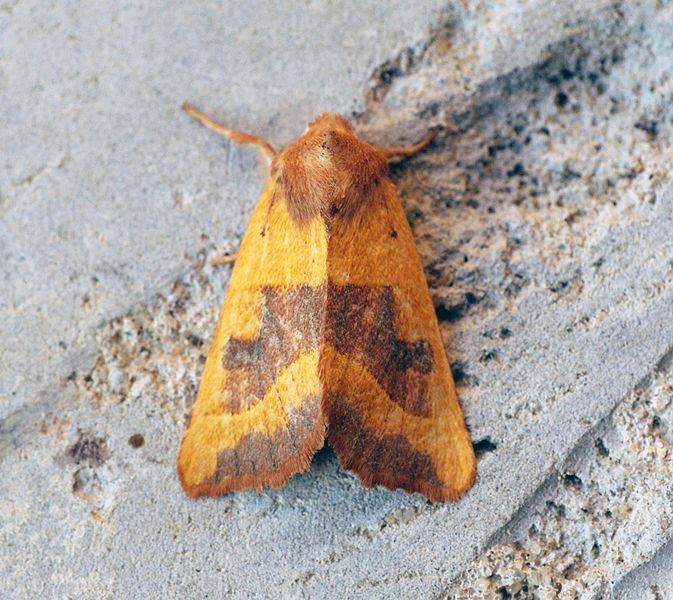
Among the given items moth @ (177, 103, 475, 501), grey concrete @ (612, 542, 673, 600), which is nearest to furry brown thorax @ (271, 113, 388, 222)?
moth @ (177, 103, 475, 501)

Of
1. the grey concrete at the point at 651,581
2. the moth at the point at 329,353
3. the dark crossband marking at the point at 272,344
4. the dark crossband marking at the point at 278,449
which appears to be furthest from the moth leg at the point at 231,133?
the grey concrete at the point at 651,581

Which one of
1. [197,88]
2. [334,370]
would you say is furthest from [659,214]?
[197,88]

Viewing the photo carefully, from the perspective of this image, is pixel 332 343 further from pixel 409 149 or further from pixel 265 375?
pixel 409 149

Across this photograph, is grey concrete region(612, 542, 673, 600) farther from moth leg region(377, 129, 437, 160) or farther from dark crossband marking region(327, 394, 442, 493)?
moth leg region(377, 129, 437, 160)

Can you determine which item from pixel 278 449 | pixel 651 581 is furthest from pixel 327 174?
pixel 651 581

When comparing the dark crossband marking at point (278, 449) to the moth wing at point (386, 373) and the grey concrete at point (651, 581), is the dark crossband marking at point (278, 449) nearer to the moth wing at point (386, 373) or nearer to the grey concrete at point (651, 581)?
the moth wing at point (386, 373)

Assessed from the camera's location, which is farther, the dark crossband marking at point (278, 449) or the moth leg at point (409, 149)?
the moth leg at point (409, 149)
